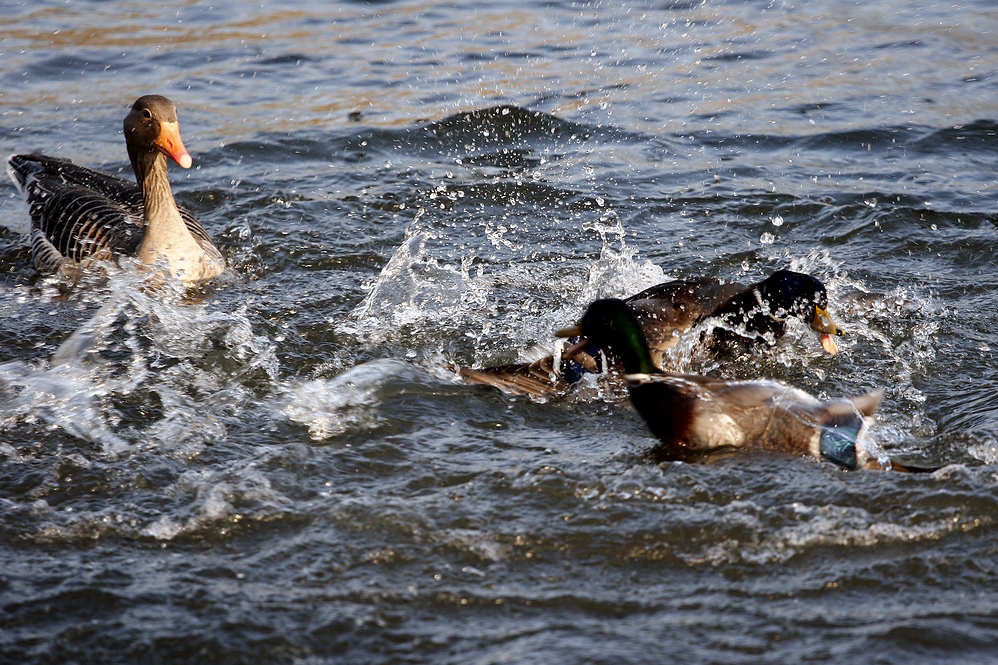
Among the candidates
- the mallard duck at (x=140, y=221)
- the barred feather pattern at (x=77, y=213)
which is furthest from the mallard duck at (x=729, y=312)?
the barred feather pattern at (x=77, y=213)

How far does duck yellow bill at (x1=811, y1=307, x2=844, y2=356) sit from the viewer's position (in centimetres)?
492

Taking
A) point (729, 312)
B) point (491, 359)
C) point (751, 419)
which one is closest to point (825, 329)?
point (729, 312)

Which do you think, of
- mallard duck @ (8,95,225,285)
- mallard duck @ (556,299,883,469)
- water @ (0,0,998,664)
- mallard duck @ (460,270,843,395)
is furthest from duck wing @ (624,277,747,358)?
mallard duck @ (8,95,225,285)

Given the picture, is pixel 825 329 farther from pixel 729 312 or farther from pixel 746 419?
pixel 746 419

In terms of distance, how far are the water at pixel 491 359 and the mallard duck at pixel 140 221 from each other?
25 cm

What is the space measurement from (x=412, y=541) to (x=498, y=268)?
2851 millimetres

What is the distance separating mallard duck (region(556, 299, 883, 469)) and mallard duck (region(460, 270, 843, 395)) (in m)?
0.70

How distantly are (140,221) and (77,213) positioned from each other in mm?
425

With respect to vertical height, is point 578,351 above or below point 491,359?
above

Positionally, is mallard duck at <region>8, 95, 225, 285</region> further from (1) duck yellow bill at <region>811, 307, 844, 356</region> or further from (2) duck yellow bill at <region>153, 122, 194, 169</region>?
(1) duck yellow bill at <region>811, 307, 844, 356</region>

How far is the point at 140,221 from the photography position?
665 cm

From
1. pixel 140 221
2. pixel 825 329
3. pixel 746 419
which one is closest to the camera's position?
pixel 746 419

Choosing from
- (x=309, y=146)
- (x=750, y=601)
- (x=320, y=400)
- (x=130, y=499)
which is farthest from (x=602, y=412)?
(x=309, y=146)

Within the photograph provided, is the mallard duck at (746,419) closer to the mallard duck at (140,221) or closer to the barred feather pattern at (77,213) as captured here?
the mallard duck at (140,221)
